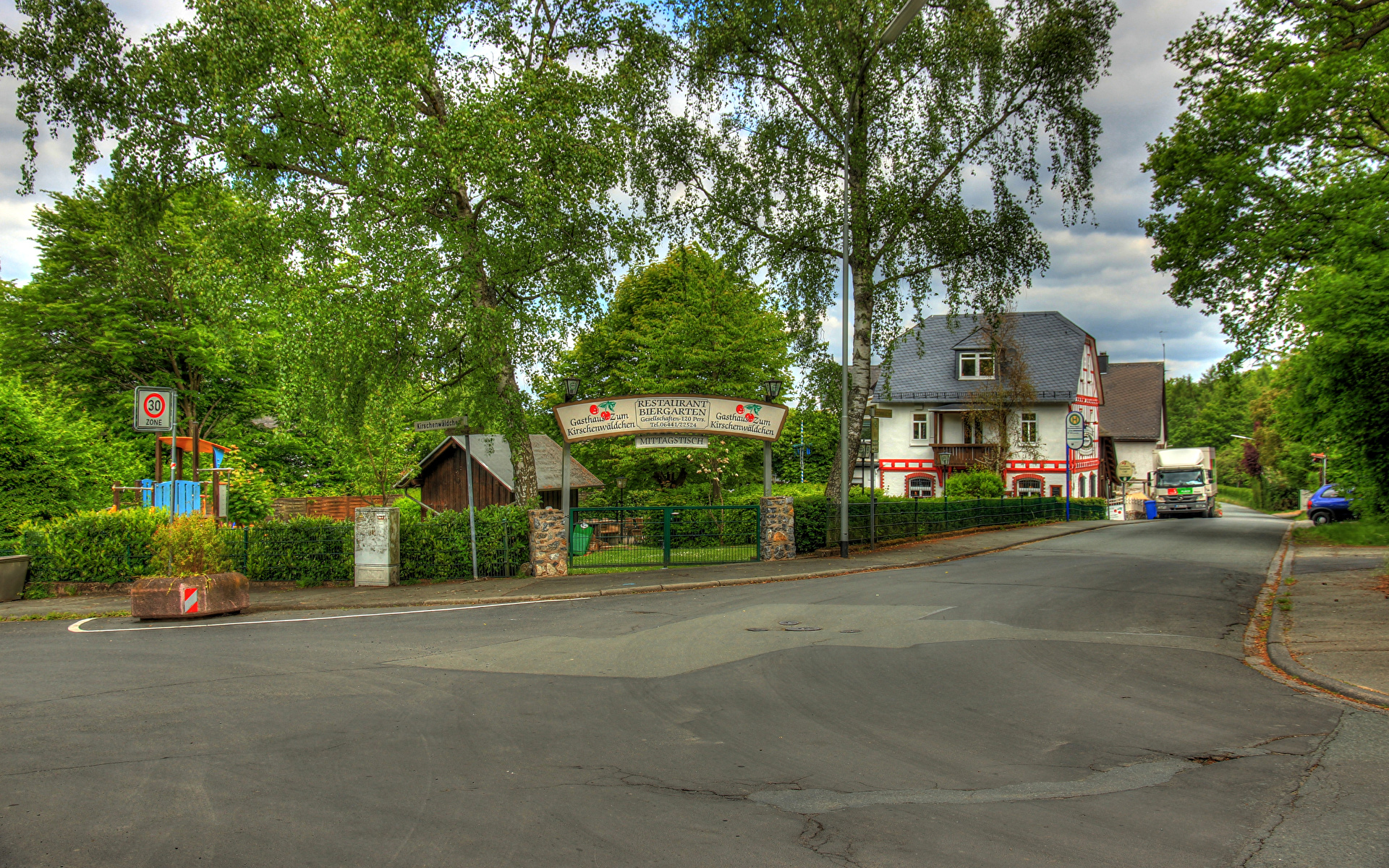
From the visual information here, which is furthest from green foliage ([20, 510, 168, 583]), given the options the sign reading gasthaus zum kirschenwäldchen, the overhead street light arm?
the overhead street light arm

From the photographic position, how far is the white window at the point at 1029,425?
45844 millimetres

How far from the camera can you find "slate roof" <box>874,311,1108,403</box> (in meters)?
46.0

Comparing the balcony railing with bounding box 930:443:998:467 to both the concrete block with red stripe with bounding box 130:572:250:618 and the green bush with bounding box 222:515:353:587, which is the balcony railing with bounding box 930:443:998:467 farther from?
the concrete block with red stripe with bounding box 130:572:250:618

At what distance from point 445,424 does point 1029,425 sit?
3879 centimetres

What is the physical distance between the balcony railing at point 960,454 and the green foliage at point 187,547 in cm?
3892

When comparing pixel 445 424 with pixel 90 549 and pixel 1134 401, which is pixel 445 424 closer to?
pixel 90 549

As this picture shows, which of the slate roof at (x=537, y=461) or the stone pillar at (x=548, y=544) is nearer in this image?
the stone pillar at (x=548, y=544)

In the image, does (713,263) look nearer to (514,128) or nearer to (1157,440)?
(514,128)

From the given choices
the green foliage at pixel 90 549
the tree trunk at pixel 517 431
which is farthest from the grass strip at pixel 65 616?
the tree trunk at pixel 517 431

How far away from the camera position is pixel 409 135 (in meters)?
14.8

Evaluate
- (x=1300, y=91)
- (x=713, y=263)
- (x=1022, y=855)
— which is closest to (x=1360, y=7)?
(x=1300, y=91)

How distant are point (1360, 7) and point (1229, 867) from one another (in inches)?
792

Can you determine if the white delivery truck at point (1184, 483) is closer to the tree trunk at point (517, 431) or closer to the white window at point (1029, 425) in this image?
the white window at point (1029, 425)

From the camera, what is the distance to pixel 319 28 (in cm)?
1488
